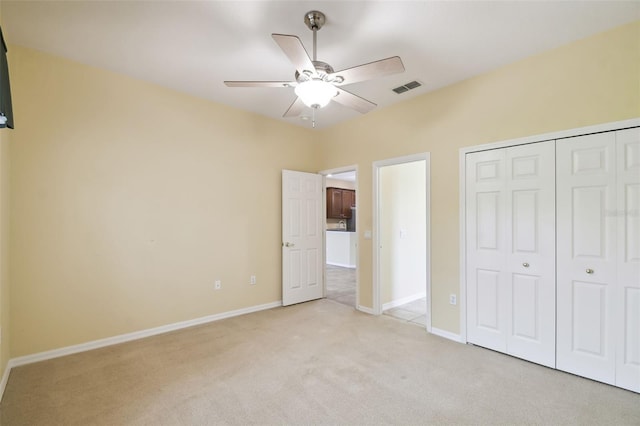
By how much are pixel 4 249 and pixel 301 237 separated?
3313 mm

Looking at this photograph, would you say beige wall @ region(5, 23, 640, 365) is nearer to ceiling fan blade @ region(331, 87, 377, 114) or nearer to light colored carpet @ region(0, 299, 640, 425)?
light colored carpet @ region(0, 299, 640, 425)

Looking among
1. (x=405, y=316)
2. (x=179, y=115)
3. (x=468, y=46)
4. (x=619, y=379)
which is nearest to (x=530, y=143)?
(x=468, y=46)

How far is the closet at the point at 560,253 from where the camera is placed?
2367 millimetres

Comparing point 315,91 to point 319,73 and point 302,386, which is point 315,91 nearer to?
point 319,73

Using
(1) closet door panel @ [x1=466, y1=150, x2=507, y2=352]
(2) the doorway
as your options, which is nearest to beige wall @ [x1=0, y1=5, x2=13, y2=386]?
(1) closet door panel @ [x1=466, y1=150, x2=507, y2=352]

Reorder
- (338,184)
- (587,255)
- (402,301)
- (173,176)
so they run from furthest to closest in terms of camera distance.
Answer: (338,184)
(402,301)
(173,176)
(587,255)

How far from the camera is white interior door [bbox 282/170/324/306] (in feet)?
15.3

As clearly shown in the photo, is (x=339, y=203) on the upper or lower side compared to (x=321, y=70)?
lower

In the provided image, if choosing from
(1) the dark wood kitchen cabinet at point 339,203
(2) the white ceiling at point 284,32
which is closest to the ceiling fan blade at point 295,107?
(2) the white ceiling at point 284,32

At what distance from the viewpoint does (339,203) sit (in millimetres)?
9148

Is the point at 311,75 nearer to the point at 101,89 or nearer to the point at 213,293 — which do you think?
the point at 101,89

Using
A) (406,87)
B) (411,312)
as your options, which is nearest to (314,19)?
(406,87)

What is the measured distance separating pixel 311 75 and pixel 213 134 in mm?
2291

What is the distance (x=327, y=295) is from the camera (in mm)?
5309
